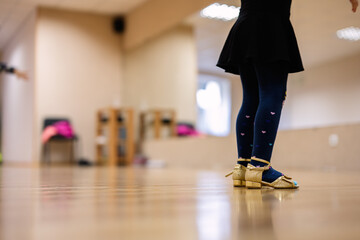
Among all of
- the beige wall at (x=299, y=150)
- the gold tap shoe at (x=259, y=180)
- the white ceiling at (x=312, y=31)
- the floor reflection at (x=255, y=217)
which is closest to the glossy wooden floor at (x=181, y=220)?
the floor reflection at (x=255, y=217)

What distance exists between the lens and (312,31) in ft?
14.4

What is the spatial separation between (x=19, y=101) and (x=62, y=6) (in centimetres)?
215

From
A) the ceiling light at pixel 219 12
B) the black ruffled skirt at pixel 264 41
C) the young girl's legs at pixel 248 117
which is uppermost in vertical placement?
the ceiling light at pixel 219 12

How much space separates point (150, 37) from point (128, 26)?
84 centimetres

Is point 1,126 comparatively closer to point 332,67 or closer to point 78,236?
point 332,67

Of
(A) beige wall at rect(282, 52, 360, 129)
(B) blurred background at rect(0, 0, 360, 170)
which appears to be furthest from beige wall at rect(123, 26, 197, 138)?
(A) beige wall at rect(282, 52, 360, 129)

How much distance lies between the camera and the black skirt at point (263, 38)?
70.2 inches

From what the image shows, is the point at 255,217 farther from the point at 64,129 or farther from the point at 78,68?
the point at 78,68

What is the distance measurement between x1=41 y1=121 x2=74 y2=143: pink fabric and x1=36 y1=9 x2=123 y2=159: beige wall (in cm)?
44

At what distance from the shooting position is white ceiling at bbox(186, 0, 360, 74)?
3.29 meters

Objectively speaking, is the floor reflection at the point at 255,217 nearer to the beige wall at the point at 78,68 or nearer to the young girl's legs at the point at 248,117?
the young girl's legs at the point at 248,117

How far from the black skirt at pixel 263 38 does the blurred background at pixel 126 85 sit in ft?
10.4

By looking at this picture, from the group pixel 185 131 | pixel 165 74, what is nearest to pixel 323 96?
pixel 185 131

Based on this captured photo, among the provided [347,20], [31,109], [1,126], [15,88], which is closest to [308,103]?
[347,20]
